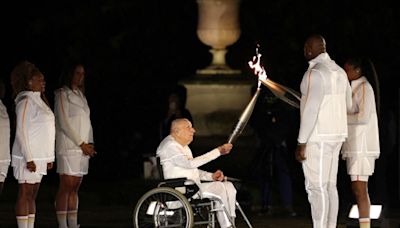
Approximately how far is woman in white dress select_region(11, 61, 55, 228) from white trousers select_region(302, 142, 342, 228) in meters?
2.57

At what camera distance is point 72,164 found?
664 inches

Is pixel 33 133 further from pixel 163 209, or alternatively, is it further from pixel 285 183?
pixel 285 183

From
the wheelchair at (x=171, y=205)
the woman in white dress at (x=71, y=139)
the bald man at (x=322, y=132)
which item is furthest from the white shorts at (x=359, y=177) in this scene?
the woman in white dress at (x=71, y=139)

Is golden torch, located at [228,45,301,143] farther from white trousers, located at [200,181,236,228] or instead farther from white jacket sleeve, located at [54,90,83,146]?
white jacket sleeve, located at [54,90,83,146]

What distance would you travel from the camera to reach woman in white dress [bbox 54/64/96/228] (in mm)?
16875

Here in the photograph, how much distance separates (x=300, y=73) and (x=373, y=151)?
506 inches

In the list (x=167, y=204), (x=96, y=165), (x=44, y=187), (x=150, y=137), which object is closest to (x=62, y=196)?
(x=167, y=204)

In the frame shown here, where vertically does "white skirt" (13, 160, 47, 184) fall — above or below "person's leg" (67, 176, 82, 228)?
above

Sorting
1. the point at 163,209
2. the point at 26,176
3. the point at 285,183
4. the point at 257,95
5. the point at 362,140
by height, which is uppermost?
the point at 257,95

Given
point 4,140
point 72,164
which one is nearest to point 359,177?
point 72,164

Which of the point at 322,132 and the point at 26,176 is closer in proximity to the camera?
the point at 322,132

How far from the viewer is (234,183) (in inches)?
636

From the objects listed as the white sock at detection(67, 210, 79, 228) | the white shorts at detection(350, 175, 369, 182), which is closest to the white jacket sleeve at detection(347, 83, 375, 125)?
the white shorts at detection(350, 175, 369, 182)

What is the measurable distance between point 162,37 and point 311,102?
52.2 feet
